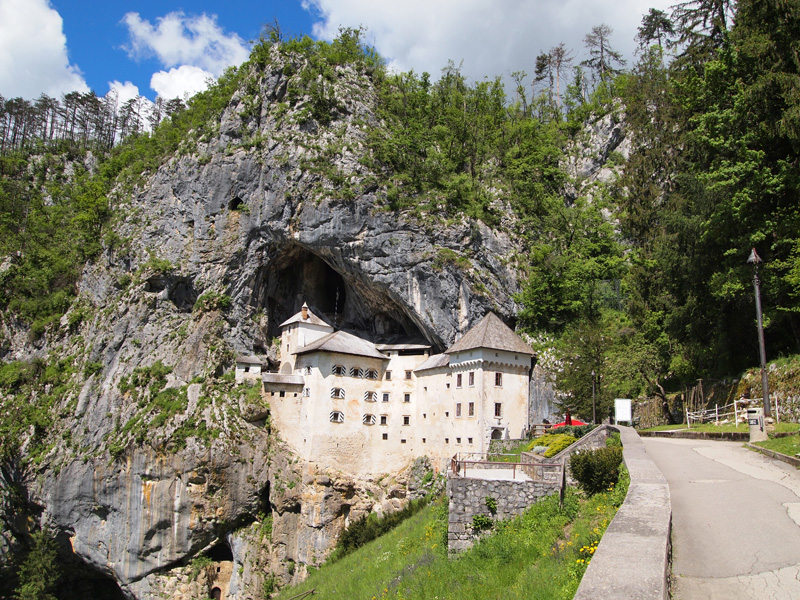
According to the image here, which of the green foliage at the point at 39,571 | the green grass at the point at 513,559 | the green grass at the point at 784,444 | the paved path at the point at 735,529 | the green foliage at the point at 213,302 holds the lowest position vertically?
the green foliage at the point at 39,571

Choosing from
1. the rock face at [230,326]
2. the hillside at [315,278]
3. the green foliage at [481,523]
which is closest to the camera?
the green foliage at [481,523]

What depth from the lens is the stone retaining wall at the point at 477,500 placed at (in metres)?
16.3

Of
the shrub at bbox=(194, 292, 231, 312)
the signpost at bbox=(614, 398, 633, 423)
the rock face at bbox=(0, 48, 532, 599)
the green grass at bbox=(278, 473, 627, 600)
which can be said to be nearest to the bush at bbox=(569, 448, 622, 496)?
the green grass at bbox=(278, 473, 627, 600)

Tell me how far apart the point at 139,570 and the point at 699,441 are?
125ft

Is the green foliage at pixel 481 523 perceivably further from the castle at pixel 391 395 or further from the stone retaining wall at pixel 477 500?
the castle at pixel 391 395

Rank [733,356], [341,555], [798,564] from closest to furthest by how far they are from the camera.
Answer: [798,564] < [733,356] < [341,555]

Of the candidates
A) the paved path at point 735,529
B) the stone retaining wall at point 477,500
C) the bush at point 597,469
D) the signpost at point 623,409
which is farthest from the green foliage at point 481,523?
the signpost at point 623,409

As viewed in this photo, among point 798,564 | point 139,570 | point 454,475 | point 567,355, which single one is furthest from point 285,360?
point 798,564

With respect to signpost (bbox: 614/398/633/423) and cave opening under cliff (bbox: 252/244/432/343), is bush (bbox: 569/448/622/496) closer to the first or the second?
signpost (bbox: 614/398/633/423)

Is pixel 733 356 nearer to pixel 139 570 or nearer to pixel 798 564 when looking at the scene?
pixel 798 564

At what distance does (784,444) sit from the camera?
1712cm

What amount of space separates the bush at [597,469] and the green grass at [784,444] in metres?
5.12

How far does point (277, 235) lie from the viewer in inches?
1752

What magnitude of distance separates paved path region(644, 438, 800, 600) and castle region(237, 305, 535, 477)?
21.7m
